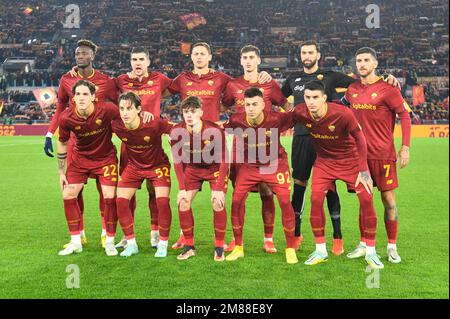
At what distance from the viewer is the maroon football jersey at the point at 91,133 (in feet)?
16.9

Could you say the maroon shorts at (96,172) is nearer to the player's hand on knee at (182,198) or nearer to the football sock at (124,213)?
the football sock at (124,213)

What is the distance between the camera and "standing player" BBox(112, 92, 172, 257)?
505 centimetres

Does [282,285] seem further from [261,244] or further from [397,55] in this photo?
[397,55]

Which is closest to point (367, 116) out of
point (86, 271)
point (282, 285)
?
point (282, 285)

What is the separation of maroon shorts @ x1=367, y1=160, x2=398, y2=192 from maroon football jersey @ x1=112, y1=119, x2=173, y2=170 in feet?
6.68

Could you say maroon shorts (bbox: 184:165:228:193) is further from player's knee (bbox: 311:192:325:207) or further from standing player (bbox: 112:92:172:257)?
player's knee (bbox: 311:192:325:207)

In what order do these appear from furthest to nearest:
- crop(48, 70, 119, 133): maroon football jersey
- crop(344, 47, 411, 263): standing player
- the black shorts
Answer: crop(48, 70, 119, 133): maroon football jersey → the black shorts → crop(344, 47, 411, 263): standing player

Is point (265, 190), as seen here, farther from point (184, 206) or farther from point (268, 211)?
point (184, 206)

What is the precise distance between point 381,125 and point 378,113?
12cm

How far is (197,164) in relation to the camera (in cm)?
515

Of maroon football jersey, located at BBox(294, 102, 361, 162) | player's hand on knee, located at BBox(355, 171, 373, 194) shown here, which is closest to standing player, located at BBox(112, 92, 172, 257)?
maroon football jersey, located at BBox(294, 102, 361, 162)

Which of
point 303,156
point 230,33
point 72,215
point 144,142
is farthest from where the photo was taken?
point 230,33

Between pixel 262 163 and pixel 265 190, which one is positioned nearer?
pixel 262 163

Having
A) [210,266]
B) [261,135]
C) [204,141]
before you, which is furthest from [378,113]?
[210,266]
